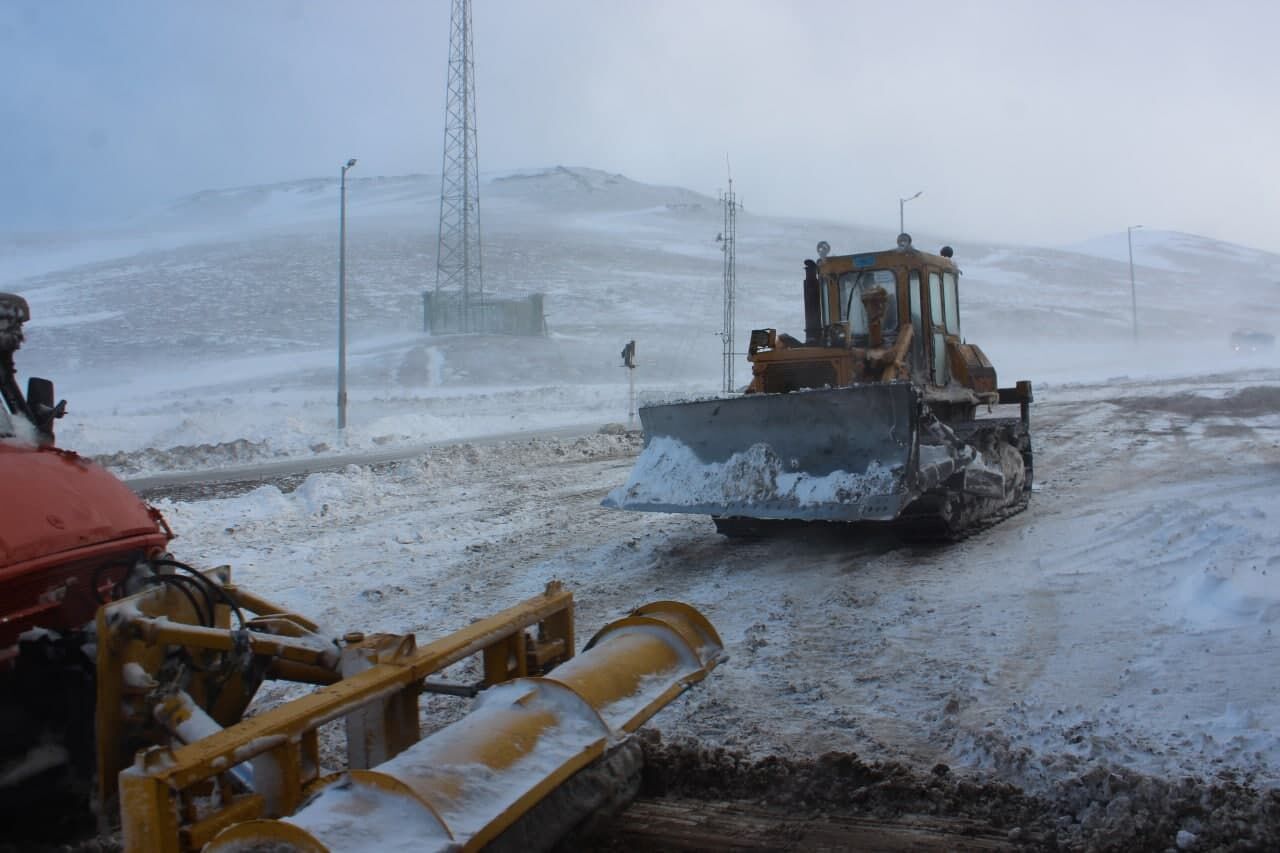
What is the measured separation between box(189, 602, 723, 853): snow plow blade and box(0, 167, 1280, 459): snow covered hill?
19.4 metres

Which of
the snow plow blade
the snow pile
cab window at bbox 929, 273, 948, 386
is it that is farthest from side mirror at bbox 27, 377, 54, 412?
cab window at bbox 929, 273, 948, 386

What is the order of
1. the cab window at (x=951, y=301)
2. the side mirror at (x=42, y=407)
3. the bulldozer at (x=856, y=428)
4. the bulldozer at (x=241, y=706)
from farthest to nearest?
the cab window at (x=951, y=301), the bulldozer at (x=856, y=428), the side mirror at (x=42, y=407), the bulldozer at (x=241, y=706)

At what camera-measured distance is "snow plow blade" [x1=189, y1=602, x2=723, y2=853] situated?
2.42m

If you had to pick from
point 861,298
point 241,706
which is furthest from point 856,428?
point 241,706

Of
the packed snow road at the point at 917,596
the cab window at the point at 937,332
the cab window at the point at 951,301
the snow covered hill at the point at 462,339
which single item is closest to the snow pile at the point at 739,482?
the packed snow road at the point at 917,596

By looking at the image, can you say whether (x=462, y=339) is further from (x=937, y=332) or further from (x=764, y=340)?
(x=937, y=332)

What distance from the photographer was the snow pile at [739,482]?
7668 mm

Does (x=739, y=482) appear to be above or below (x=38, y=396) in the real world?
below

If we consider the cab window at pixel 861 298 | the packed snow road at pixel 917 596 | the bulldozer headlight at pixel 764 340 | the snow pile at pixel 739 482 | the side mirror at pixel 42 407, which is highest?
the cab window at pixel 861 298

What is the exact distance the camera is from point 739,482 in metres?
8.27

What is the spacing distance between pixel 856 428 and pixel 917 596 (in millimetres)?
1503

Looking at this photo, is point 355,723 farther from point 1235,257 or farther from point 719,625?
point 1235,257

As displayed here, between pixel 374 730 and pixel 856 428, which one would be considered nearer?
pixel 374 730

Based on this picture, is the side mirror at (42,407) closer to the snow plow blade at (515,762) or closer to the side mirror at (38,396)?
the side mirror at (38,396)
